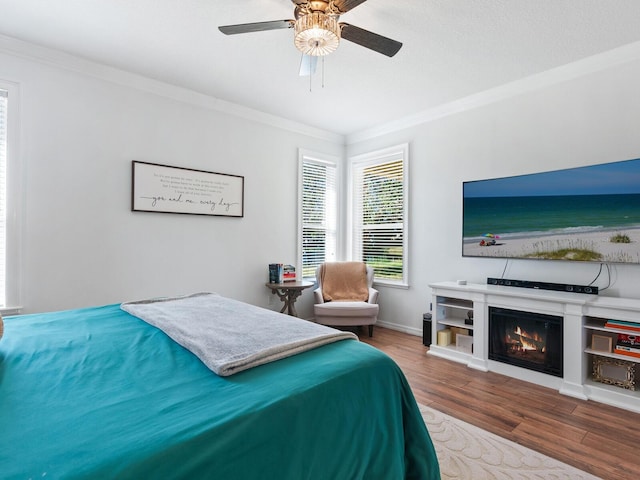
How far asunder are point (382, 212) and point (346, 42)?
7.88 ft

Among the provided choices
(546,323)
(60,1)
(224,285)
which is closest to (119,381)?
(60,1)

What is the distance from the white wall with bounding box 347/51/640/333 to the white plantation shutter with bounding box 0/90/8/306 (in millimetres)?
3797

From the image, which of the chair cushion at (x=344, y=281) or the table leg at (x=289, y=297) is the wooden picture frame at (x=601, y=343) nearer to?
the chair cushion at (x=344, y=281)

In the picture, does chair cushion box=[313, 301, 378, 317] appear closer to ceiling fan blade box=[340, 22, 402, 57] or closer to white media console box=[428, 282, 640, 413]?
white media console box=[428, 282, 640, 413]

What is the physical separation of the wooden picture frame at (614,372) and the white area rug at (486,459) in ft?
3.92

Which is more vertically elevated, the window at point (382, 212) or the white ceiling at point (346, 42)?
the white ceiling at point (346, 42)

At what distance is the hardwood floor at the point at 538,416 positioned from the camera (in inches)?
75.2

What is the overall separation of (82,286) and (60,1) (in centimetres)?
212

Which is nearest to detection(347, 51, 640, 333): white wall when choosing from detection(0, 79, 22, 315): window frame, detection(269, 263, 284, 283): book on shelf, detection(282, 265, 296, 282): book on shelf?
detection(282, 265, 296, 282): book on shelf

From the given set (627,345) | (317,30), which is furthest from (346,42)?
(627,345)

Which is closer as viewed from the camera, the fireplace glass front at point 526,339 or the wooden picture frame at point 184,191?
the fireplace glass front at point 526,339

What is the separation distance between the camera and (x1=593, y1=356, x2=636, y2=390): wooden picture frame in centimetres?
253

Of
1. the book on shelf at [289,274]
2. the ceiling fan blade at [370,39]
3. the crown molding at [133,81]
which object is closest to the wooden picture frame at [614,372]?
the ceiling fan blade at [370,39]

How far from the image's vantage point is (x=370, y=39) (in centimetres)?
206
